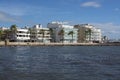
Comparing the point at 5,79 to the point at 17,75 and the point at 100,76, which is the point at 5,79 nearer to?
the point at 17,75

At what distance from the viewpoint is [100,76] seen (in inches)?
1623

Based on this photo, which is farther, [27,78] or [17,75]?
[17,75]

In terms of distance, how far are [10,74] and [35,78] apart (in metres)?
5.27

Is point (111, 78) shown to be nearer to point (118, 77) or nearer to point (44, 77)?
point (118, 77)

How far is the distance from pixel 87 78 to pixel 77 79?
1660mm

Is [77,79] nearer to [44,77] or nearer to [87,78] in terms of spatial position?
[87,78]

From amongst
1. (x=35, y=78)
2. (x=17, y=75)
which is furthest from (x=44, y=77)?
(x=17, y=75)

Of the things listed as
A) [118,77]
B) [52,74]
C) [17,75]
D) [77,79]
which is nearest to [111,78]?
[118,77]

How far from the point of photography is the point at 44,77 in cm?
3972

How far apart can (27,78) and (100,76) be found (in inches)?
389

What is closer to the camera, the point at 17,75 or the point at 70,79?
the point at 70,79

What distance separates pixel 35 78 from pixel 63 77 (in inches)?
146

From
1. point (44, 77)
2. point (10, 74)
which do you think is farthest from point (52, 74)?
point (10, 74)

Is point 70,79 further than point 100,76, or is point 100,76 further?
point 100,76
